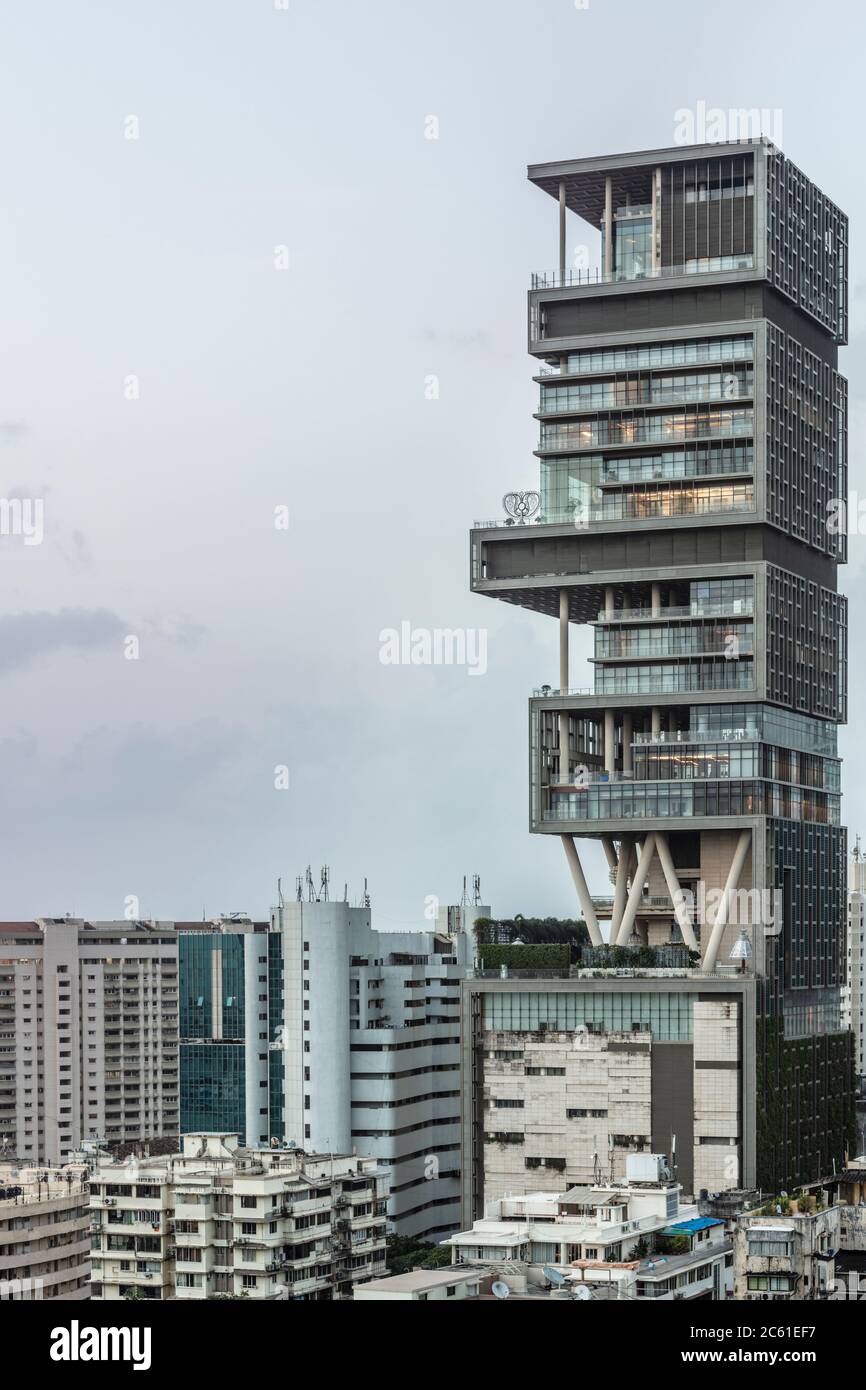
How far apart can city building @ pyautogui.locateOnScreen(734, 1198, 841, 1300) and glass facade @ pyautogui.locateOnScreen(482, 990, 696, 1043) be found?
116 ft

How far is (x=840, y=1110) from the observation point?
153625mm

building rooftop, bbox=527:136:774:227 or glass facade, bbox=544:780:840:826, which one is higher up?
building rooftop, bbox=527:136:774:227

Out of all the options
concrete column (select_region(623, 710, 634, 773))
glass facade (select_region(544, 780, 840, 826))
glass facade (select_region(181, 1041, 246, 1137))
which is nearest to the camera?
glass facade (select_region(544, 780, 840, 826))

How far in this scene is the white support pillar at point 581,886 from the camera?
146 meters

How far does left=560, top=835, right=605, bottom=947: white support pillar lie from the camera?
5763 inches

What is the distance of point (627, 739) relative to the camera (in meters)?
149

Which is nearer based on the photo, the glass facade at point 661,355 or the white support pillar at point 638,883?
the white support pillar at point 638,883

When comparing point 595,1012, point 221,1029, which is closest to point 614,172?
point 595,1012

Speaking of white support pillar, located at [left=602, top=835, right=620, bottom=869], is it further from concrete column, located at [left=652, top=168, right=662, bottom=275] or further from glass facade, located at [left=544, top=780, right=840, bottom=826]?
concrete column, located at [left=652, top=168, right=662, bottom=275]

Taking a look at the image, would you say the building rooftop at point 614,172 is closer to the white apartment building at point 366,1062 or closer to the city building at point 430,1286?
the white apartment building at point 366,1062

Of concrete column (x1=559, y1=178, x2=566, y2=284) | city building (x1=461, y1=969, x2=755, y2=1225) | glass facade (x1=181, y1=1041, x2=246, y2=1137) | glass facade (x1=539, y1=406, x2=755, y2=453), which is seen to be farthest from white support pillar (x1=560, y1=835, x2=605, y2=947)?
concrete column (x1=559, y1=178, x2=566, y2=284)

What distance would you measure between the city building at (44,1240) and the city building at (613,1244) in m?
23.5

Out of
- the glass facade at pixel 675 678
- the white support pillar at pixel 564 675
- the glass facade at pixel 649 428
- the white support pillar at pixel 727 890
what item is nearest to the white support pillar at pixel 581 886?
the white support pillar at pixel 564 675
